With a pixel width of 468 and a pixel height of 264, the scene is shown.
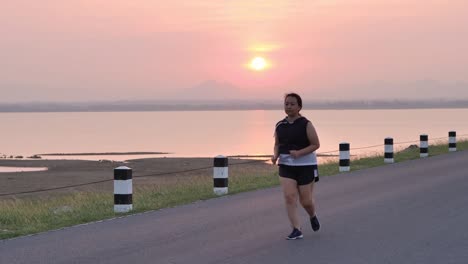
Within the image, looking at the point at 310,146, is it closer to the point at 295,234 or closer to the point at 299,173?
the point at 299,173

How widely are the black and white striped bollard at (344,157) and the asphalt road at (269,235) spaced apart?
20.1 ft

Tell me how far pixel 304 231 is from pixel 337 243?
1.08m

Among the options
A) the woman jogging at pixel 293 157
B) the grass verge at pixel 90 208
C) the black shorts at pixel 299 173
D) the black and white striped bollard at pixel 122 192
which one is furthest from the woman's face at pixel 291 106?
the black and white striped bollard at pixel 122 192

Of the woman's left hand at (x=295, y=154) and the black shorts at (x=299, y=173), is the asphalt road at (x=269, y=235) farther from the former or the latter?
the woman's left hand at (x=295, y=154)

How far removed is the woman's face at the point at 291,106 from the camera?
32.1 ft

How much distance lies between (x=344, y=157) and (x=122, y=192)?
9875 millimetres

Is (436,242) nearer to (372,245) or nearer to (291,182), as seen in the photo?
(372,245)

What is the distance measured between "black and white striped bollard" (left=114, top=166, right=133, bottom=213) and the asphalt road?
580 mm

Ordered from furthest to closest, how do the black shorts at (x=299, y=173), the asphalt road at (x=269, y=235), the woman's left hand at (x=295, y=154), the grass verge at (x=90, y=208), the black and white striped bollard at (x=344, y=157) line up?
the black and white striped bollard at (x=344, y=157), the grass verge at (x=90, y=208), the black shorts at (x=299, y=173), the woman's left hand at (x=295, y=154), the asphalt road at (x=269, y=235)

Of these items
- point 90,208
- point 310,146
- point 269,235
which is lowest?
point 90,208

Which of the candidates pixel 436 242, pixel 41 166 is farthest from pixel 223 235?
pixel 41 166

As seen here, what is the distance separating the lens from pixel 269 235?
10.3 m

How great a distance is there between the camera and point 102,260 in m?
8.66

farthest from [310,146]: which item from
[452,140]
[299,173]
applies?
[452,140]
